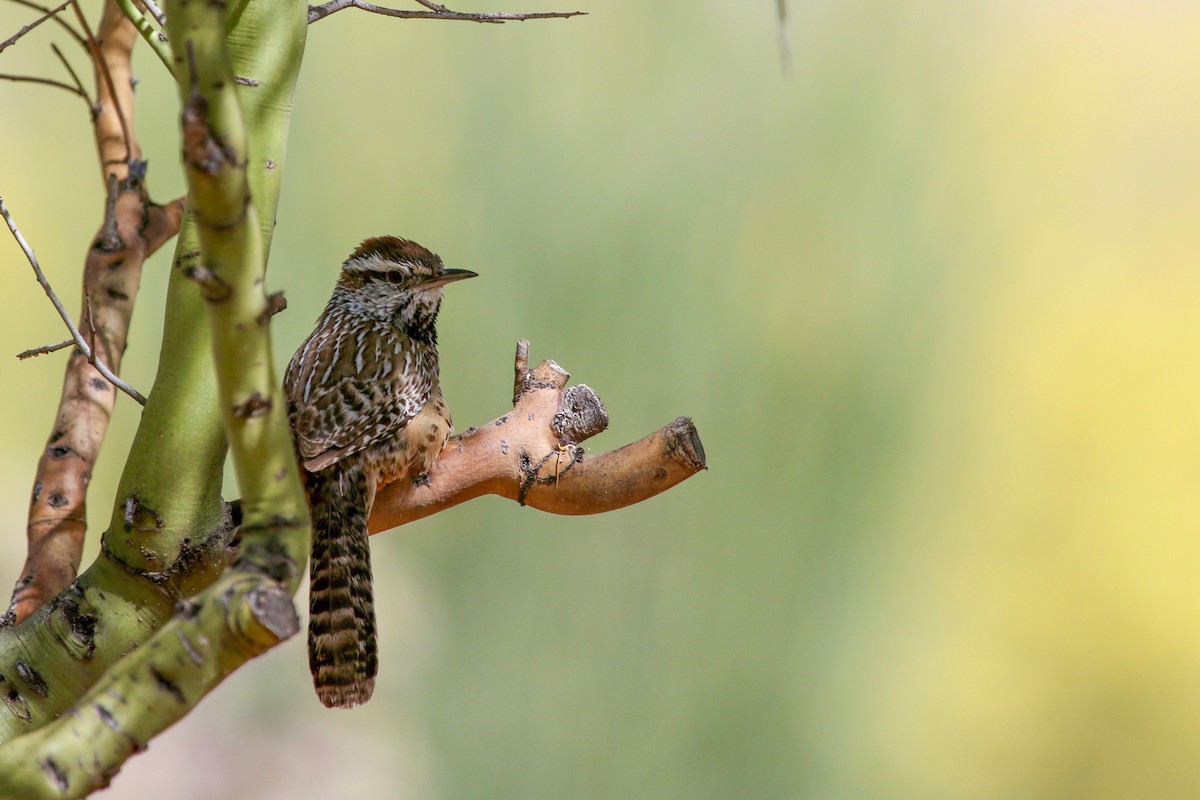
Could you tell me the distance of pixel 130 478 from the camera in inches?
41.2

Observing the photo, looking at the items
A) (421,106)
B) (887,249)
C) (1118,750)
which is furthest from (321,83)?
(1118,750)

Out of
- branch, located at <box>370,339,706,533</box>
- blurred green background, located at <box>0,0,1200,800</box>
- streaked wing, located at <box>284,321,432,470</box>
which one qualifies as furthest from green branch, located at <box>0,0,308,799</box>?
blurred green background, located at <box>0,0,1200,800</box>

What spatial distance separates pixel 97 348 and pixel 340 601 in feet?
2.02

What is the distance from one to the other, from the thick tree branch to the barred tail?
1.20 feet

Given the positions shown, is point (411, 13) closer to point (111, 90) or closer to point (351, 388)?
point (351, 388)

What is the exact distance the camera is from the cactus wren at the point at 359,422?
1349 mm

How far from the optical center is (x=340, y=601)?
1.36 meters

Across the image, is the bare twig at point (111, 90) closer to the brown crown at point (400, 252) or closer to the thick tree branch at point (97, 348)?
the thick tree branch at point (97, 348)

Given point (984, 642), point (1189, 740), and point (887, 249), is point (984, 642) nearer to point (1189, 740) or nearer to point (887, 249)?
point (1189, 740)

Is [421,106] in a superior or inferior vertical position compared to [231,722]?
superior

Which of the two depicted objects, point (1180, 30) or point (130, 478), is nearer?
point (130, 478)

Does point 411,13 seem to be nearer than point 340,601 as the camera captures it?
Yes

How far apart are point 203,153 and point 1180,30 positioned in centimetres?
424

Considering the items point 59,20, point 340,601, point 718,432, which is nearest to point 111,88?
point 59,20
